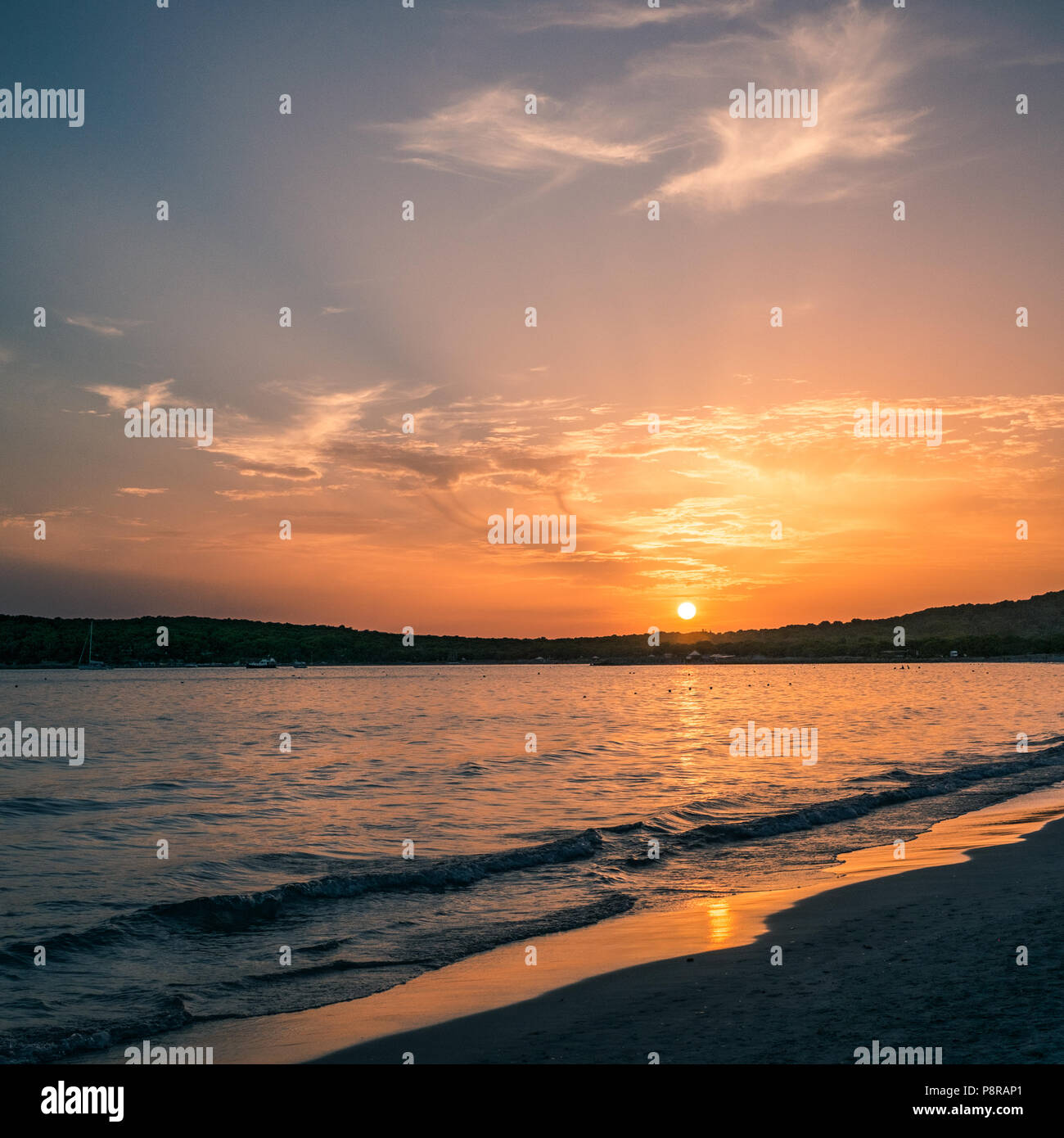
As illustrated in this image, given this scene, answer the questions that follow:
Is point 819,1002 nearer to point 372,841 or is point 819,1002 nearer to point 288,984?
point 288,984

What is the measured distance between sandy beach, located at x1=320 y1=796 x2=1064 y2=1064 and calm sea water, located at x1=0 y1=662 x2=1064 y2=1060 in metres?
2.56

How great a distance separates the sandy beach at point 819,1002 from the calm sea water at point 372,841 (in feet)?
8.40

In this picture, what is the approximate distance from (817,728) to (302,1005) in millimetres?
45486

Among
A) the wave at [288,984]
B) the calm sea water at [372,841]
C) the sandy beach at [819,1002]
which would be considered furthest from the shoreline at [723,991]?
the calm sea water at [372,841]

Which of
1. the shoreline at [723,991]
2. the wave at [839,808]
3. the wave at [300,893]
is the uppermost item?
the shoreline at [723,991]

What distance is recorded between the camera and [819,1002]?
25.5ft

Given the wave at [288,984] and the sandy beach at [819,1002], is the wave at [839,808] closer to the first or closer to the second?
the wave at [288,984]

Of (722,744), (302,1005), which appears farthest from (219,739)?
(302,1005)

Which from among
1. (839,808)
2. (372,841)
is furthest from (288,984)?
(839,808)

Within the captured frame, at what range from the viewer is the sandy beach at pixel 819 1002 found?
666cm

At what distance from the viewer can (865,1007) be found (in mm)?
7469

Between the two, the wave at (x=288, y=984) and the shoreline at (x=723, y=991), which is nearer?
the shoreline at (x=723, y=991)

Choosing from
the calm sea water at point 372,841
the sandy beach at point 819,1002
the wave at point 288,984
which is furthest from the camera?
→ the calm sea water at point 372,841

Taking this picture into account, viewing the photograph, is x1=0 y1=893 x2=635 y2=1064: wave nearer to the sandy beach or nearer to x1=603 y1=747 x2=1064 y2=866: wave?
the sandy beach
